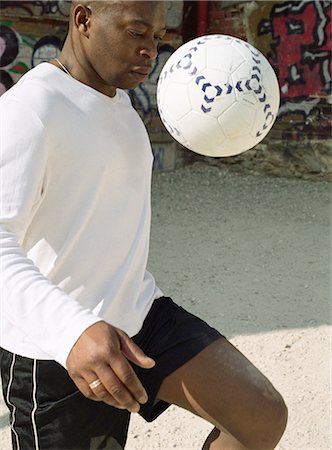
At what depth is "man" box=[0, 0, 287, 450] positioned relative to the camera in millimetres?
1766

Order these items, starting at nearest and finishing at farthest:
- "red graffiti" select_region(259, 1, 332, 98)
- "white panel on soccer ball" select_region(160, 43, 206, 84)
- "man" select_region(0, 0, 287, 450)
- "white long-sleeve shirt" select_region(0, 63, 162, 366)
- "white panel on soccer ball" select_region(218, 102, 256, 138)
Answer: "white long-sleeve shirt" select_region(0, 63, 162, 366) < "man" select_region(0, 0, 287, 450) < "white panel on soccer ball" select_region(218, 102, 256, 138) < "white panel on soccer ball" select_region(160, 43, 206, 84) < "red graffiti" select_region(259, 1, 332, 98)

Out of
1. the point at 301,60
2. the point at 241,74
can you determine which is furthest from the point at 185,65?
the point at 301,60

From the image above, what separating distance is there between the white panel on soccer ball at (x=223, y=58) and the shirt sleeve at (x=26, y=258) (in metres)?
1.26

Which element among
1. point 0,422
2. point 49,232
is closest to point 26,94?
point 49,232

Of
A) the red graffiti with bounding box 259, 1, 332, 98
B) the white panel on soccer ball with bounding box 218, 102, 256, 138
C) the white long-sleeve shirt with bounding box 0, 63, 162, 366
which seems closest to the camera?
the white long-sleeve shirt with bounding box 0, 63, 162, 366

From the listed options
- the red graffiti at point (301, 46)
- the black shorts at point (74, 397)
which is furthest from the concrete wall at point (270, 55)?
the black shorts at point (74, 397)

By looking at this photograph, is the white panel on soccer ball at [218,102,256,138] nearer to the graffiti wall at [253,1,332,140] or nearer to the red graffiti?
the graffiti wall at [253,1,332,140]

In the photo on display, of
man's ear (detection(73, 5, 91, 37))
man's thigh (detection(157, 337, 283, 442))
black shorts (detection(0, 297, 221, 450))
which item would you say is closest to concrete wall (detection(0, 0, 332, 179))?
man's ear (detection(73, 5, 91, 37))

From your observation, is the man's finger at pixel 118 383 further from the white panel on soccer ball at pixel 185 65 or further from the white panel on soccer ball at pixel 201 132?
the white panel on soccer ball at pixel 185 65

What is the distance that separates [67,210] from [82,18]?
53 cm

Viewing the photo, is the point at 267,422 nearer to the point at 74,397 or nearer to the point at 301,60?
the point at 74,397

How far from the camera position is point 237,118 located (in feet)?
8.91

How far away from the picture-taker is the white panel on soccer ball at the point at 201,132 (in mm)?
2768

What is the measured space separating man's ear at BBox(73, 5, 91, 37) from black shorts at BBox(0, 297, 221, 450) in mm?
855
